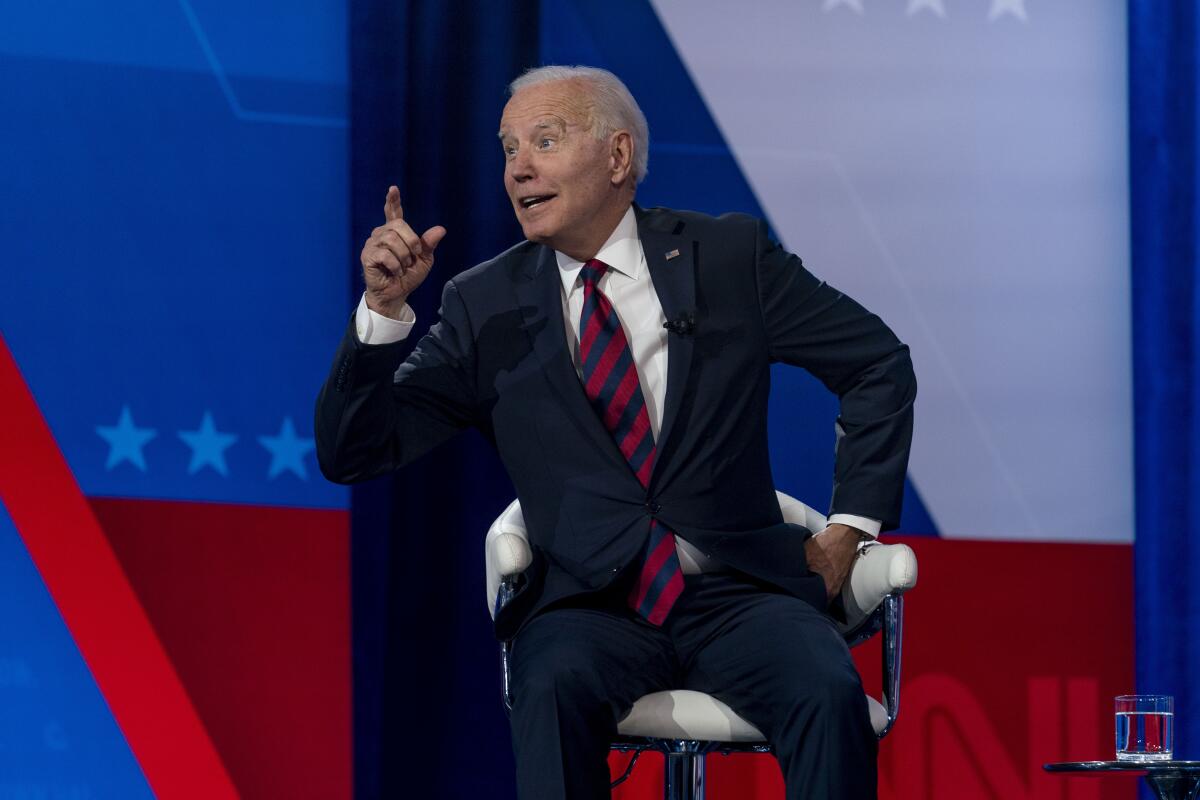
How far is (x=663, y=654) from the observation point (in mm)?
2320

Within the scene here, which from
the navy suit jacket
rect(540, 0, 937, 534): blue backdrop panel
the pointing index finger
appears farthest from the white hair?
rect(540, 0, 937, 534): blue backdrop panel

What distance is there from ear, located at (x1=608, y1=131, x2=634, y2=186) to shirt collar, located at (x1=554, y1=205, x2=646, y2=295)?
2.7 inches

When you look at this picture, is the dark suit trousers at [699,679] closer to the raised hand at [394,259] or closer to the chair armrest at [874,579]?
the chair armrest at [874,579]

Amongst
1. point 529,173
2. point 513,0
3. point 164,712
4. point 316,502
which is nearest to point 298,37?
point 513,0

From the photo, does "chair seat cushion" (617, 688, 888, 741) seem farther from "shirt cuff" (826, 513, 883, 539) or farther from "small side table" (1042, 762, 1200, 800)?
"small side table" (1042, 762, 1200, 800)

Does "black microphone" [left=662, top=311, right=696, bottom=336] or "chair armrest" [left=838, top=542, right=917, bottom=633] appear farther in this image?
"black microphone" [left=662, top=311, right=696, bottom=336]

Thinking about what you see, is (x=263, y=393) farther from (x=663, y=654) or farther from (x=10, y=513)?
(x=663, y=654)

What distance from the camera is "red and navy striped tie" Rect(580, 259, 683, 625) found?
7.68ft

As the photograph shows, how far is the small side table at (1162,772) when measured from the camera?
2.69 m

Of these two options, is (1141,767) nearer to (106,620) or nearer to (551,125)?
(551,125)

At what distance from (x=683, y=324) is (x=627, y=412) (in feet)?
0.58

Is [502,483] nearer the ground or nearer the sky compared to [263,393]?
nearer the ground

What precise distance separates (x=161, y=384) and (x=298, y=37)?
93 cm

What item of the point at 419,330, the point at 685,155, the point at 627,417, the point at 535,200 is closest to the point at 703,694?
the point at 627,417
